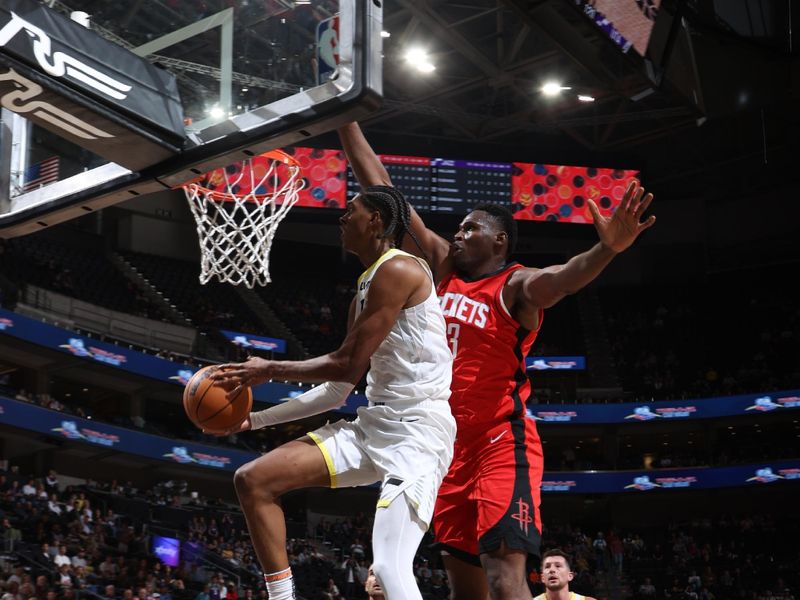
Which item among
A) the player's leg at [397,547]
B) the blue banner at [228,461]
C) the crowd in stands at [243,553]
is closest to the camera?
the player's leg at [397,547]

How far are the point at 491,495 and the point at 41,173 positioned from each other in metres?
2.66

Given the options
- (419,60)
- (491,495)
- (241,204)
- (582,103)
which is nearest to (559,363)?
(582,103)

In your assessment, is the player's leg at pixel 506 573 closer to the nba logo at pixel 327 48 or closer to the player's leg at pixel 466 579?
the player's leg at pixel 466 579

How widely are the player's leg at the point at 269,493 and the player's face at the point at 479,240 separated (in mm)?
1485

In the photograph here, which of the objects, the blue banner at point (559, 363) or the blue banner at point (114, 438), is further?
the blue banner at point (559, 363)

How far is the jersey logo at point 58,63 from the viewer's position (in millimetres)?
4016

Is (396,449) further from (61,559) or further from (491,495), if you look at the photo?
(61,559)

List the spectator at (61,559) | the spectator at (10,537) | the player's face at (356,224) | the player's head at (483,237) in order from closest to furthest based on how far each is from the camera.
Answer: the player's face at (356,224)
the player's head at (483,237)
the spectator at (10,537)
the spectator at (61,559)

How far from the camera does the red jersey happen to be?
4598 millimetres

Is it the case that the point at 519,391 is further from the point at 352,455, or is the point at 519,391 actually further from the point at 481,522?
the point at 352,455

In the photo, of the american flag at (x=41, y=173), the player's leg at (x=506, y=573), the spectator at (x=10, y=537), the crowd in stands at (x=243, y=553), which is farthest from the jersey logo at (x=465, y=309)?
the spectator at (x=10, y=537)

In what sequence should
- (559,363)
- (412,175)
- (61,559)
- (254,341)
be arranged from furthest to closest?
(559,363) → (254,341) → (412,175) → (61,559)

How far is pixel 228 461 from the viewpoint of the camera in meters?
24.2

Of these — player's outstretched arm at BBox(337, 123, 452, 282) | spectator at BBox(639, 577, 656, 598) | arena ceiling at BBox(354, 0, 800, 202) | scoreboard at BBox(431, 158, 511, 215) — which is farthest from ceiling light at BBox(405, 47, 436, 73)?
player's outstretched arm at BBox(337, 123, 452, 282)
